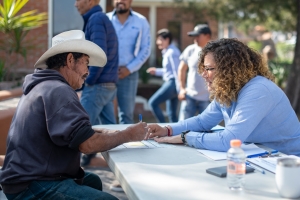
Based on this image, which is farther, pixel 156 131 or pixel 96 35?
pixel 96 35

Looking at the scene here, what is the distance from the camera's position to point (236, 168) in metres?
2.32

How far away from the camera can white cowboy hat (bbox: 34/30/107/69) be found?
3.07 meters

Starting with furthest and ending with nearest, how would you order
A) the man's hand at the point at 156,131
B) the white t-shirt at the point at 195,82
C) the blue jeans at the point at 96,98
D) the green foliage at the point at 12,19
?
the green foliage at the point at 12,19 → the white t-shirt at the point at 195,82 → the blue jeans at the point at 96,98 → the man's hand at the point at 156,131

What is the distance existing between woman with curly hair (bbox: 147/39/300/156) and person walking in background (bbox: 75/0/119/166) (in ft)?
6.14

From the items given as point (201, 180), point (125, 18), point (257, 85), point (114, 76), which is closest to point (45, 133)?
point (201, 180)

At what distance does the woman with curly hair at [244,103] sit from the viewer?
10.2 feet

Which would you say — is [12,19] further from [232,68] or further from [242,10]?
[242,10]

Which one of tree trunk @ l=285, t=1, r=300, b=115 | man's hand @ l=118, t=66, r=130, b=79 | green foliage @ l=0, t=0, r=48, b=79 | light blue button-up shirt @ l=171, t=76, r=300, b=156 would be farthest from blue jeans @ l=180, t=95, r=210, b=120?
tree trunk @ l=285, t=1, r=300, b=115

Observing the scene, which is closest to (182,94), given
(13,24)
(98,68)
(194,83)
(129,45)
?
(194,83)

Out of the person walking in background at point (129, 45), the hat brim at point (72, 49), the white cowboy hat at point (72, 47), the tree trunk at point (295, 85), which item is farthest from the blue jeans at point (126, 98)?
the tree trunk at point (295, 85)

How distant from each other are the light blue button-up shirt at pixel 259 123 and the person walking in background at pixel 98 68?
2081mm

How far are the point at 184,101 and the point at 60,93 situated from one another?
4.15 meters

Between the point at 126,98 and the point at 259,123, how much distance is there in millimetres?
2956

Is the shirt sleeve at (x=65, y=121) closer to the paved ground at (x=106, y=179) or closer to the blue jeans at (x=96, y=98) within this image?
the paved ground at (x=106, y=179)
